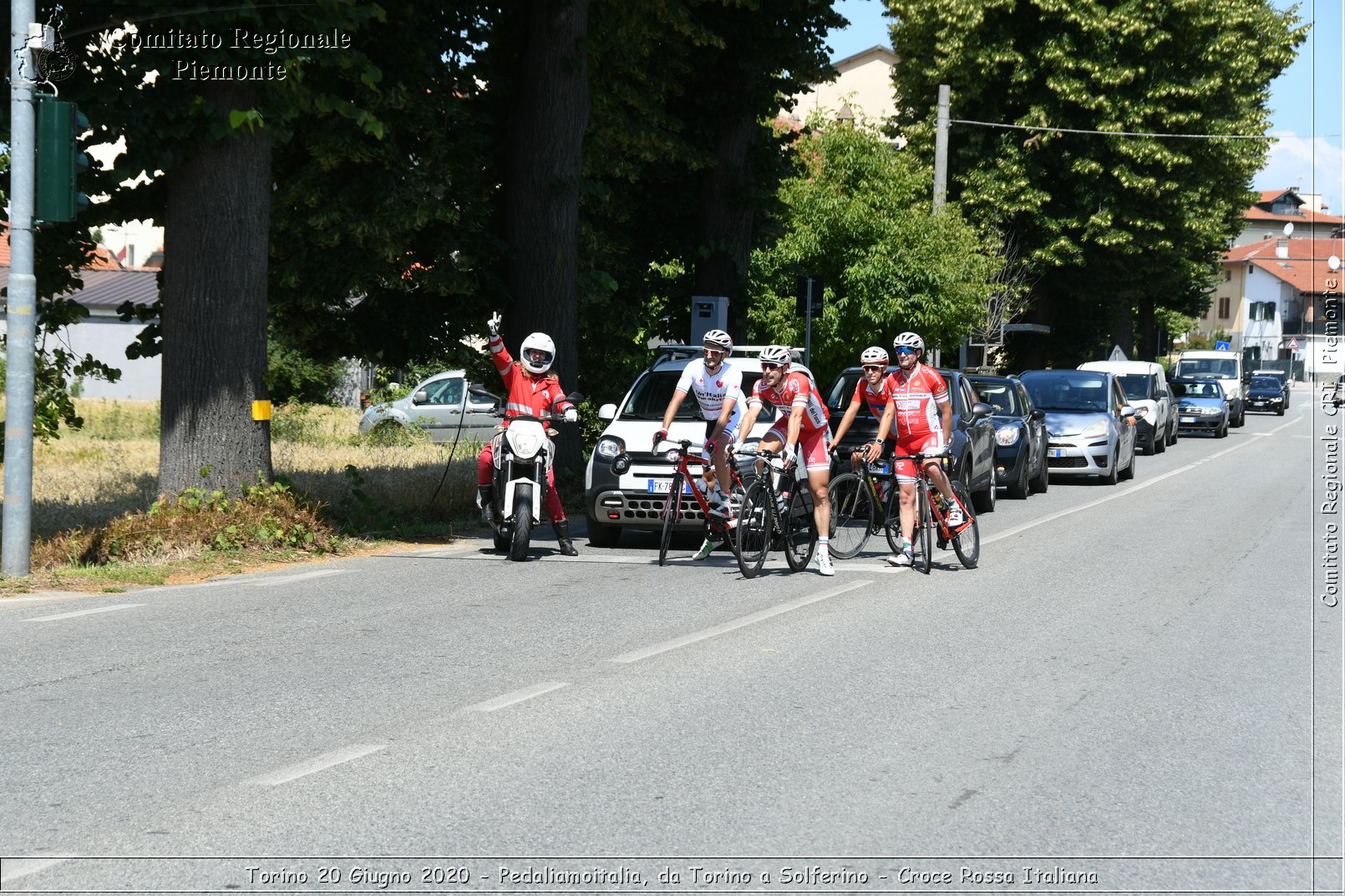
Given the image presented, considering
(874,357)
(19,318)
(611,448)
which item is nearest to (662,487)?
(611,448)

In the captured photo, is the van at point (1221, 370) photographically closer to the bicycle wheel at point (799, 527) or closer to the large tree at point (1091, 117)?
the large tree at point (1091, 117)

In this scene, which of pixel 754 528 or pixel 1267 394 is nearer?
pixel 754 528

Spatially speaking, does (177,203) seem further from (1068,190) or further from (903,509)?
(1068,190)

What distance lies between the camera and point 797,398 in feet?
38.9

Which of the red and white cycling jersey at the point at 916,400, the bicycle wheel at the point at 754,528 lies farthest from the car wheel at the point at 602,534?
the red and white cycling jersey at the point at 916,400

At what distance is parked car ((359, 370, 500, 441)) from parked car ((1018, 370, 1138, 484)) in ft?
33.9

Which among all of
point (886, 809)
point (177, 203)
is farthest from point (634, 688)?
point (177, 203)

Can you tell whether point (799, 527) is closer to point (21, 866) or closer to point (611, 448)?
point (611, 448)

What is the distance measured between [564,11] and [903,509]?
25.4 ft

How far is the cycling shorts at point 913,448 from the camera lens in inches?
486

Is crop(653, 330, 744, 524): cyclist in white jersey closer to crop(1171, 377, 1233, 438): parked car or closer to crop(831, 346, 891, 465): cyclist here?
crop(831, 346, 891, 465): cyclist

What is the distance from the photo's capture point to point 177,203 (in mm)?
12594

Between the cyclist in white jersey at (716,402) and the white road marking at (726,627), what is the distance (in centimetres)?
171

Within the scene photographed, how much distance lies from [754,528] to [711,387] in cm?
170
